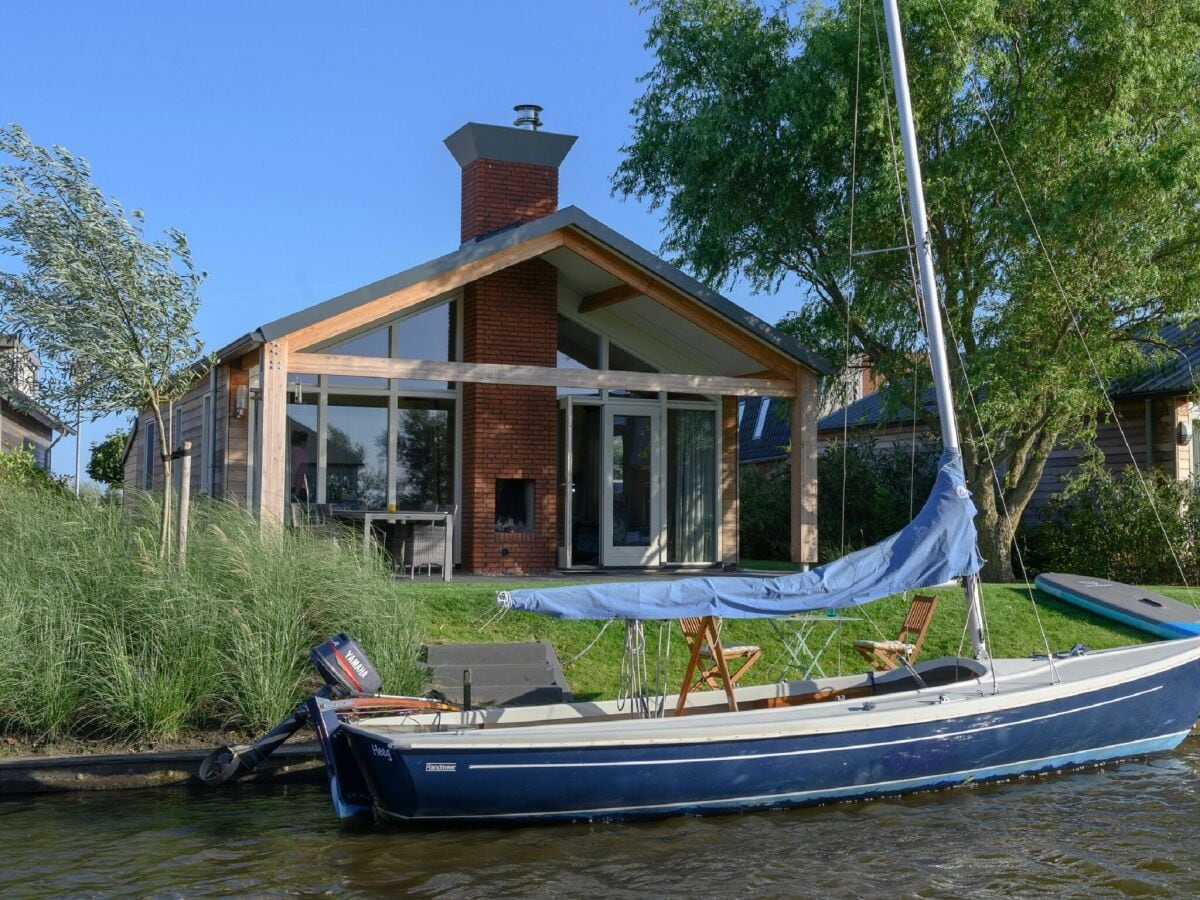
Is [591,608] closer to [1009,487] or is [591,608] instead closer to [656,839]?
[656,839]

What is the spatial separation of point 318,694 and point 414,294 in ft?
21.8

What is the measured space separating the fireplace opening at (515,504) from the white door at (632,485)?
113 centimetres

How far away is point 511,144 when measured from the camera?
58.5ft

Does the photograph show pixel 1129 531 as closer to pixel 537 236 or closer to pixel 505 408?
pixel 505 408

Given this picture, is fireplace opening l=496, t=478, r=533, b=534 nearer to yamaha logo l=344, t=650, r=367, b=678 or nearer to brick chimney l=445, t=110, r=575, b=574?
brick chimney l=445, t=110, r=575, b=574

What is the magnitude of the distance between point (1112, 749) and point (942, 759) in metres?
2.00

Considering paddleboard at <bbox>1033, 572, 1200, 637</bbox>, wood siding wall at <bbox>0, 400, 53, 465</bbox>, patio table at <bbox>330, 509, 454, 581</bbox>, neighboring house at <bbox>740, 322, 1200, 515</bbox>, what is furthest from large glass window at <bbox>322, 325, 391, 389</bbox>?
wood siding wall at <bbox>0, 400, 53, 465</bbox>

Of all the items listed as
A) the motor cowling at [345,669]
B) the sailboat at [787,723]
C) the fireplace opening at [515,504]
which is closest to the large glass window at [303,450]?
the fireplace opening at [515,504]

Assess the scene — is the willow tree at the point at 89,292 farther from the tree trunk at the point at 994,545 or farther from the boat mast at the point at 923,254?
the tree trunk at the point at 994,545

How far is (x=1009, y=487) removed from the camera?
712 inches

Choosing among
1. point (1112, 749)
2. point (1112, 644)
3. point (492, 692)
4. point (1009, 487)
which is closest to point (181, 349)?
point (492, 692)

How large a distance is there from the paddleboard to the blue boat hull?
302 centimetres

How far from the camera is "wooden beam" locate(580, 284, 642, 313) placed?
16.5m

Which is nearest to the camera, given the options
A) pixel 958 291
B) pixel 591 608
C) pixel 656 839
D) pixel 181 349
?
pixel 656 839
